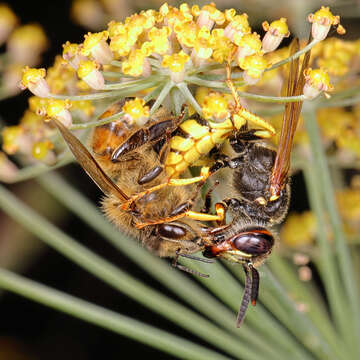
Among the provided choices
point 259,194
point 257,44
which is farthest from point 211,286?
point 257,44

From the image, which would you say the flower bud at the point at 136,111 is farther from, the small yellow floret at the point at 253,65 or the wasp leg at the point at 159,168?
the small yellow floret at the point at 253,65

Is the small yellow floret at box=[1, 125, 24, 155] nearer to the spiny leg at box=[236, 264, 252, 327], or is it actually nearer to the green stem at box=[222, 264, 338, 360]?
the green stem at box=[222, 264, 338, 360]

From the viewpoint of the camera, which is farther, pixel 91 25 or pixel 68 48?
pixel 91 25

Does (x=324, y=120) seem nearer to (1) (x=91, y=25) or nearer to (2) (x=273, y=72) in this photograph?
(2) (x=273, y=72)

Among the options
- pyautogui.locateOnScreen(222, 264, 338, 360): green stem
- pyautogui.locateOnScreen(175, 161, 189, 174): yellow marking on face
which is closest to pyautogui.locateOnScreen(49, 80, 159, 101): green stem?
pyautogui.locateOnScreen(175, 161, 189, 174): yellow marking on face

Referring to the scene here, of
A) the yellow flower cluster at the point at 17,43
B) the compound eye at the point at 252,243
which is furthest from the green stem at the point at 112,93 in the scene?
the yellow flower cluster at the point at 17,43

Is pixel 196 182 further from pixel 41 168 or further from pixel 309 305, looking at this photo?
pixel 309 305

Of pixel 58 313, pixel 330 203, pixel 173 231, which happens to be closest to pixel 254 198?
pixel 173 231
